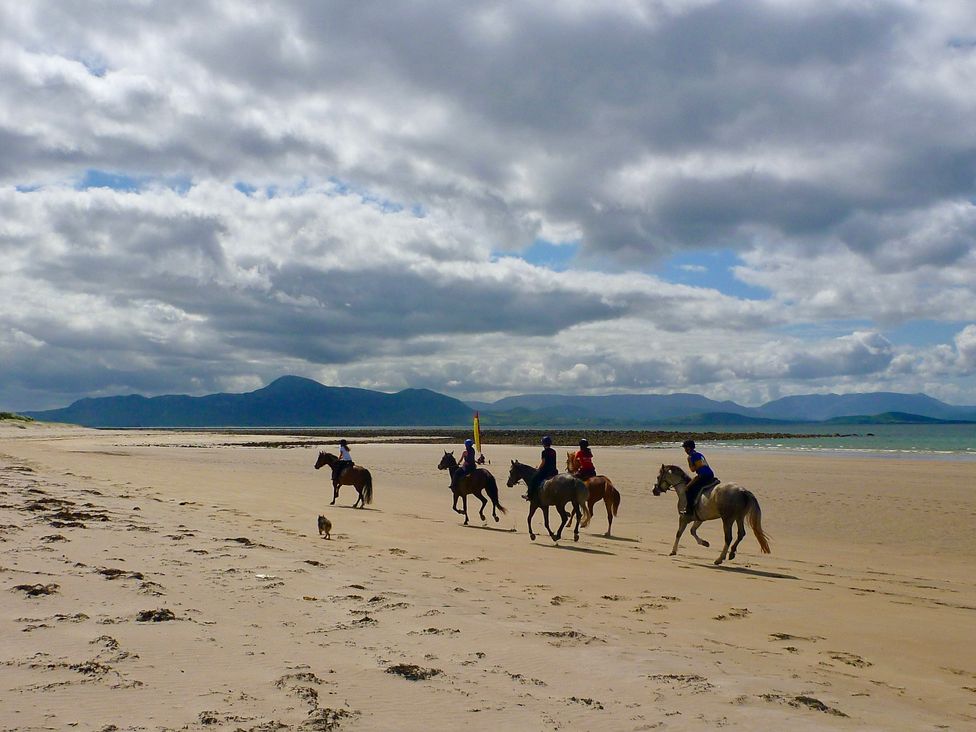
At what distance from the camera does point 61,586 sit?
24.4 feet

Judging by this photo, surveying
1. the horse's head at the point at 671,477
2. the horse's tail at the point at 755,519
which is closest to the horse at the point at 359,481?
the horse's head at the point at 671,477

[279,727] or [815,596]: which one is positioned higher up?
[279,727]

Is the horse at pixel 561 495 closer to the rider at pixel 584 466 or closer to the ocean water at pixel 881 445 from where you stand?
the rider at pixel 584 466

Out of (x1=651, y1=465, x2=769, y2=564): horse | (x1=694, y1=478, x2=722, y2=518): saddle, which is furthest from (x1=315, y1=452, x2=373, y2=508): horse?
(x1=694, y1=478, x2=722, y2=518): saddle

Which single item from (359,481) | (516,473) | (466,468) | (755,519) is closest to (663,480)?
(755,519)

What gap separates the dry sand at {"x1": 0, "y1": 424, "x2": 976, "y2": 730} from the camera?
485 centimetres

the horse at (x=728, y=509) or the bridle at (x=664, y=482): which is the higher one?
the bridle at (x=664, y=482)

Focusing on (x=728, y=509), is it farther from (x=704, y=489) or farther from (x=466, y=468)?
(x=466, y=468)

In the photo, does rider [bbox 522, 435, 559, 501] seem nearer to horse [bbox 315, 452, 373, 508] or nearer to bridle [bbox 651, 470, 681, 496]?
bridle [bbox 651, 470, 681, 496]

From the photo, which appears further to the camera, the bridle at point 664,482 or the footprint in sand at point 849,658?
the bridle at point 664,482

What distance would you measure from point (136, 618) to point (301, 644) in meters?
1.66

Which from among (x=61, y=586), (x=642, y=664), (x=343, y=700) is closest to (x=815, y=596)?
(x=642, y=664)

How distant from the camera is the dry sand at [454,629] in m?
4.85

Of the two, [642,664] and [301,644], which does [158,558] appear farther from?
[642,664]
